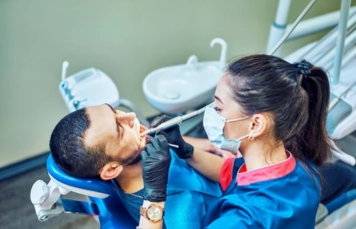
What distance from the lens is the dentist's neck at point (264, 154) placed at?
3.51 ft

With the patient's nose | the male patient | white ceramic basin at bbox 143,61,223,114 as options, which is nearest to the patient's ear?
the male patient

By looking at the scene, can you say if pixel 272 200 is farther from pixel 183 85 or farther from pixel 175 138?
pixel 183 85

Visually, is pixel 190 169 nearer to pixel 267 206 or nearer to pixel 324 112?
pixel 267 206

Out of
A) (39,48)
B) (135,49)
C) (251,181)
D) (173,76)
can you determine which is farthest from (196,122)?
(251,181)

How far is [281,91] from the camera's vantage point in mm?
1011

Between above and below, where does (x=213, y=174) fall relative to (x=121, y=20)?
below

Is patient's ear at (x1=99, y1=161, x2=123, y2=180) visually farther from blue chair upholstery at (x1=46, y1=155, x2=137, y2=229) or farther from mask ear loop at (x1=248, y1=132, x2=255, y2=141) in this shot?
mask ear loop at (x1=248, y1=132, x2=255, y2=141)

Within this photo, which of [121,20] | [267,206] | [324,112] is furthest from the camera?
[121,20]

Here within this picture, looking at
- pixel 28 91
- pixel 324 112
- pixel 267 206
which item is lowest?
pixel 28 91

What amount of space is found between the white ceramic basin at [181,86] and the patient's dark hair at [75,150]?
2.55 ft

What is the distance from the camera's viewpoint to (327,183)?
148cm

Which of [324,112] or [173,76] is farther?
[173,76]

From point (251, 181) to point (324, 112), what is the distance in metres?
0.31

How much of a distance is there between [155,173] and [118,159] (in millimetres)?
130
